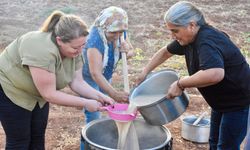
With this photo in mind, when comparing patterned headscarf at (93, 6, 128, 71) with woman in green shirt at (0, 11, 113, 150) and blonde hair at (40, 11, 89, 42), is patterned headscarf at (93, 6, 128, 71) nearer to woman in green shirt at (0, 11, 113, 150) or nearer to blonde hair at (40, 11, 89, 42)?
woman in green shirt at (0, 11, 113, 150)

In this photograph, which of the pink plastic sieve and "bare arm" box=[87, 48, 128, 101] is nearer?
the pink plastic sieve

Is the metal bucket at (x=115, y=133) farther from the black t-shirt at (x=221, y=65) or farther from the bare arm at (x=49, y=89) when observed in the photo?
the black t-shirt at (x=221, y=65)

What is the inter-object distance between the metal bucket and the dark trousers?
0.32 metres

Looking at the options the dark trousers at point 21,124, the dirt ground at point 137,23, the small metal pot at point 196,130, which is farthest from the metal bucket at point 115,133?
the dirt ground at point 137,23

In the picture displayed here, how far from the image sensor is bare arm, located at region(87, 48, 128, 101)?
309cm

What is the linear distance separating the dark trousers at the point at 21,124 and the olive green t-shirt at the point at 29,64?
0.15 ft

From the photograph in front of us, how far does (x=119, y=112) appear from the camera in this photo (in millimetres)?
2875

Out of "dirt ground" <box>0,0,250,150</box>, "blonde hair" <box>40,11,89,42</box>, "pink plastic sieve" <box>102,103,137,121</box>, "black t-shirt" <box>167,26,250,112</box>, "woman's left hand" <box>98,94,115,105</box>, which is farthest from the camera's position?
"dirt ground" <box>0,0,250,150</box>

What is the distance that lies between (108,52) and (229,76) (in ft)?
2.99

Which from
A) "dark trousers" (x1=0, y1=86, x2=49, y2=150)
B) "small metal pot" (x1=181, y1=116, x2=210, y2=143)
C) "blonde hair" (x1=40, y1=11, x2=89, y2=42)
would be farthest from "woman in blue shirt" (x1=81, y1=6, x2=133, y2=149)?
"small metal pot" (x1=181, y1=116, x2=210, y2=143)

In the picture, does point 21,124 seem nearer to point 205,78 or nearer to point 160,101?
point 160,101

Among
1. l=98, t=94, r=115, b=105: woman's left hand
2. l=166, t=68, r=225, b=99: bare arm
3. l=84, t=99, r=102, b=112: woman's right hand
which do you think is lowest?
l=98, t=94, r=115, b=105: woman's left hand

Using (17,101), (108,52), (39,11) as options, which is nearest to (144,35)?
(39,11)

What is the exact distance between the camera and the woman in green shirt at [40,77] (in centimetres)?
249
